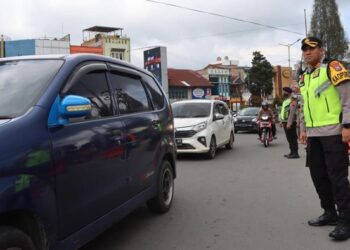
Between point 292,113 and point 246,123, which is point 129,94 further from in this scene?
point 246,123

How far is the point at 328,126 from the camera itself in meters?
4.84

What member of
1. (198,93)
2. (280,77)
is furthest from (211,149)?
(280,77)

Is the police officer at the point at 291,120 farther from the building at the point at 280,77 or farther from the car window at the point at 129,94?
the building at the point at 280,77

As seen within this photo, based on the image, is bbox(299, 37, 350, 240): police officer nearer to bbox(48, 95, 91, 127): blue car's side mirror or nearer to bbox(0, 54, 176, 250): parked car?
bbox(0, 54, 176, 250): parked car

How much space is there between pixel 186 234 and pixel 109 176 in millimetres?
1477

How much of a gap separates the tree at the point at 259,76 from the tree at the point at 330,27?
10.5 m

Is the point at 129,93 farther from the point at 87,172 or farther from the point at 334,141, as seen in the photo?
the point at 334,141

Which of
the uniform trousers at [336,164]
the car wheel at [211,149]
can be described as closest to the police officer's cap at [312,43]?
the uniform trousers at [336,164]

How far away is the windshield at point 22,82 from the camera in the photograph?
10.7 feet

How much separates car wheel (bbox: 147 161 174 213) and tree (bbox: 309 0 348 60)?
67.4 metres

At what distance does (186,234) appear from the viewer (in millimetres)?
5145

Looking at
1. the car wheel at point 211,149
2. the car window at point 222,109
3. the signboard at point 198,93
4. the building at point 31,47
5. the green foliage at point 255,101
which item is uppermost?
the building at point 31,47

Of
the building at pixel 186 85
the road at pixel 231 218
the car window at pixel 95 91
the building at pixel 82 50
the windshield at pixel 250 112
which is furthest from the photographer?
→ the building at pixel 186 85

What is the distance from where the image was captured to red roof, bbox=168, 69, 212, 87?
226 ft
